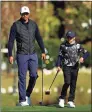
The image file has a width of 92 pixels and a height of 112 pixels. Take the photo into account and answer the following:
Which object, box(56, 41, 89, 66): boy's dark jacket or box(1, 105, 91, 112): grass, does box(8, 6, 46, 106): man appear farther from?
box(56, 41, 89, 66): boy's dark jacket

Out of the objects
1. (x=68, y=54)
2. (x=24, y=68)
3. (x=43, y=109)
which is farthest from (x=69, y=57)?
(x=43, y=109)

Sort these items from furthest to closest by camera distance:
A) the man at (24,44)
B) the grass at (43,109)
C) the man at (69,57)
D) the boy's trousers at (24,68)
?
the man at (69,57) < the boy's trousers at (24,68) < the man at (24,44) < the grass at (43,109)

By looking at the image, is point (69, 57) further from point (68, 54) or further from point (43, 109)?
point (43, 109)

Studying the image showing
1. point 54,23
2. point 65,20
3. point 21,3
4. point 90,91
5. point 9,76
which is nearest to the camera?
point 90,91

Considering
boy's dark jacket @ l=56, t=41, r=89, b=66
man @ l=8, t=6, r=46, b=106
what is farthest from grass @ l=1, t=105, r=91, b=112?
boy's dark jacket @ l=56, t=41, r=89, b=66

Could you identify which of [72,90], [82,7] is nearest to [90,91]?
[82,7]

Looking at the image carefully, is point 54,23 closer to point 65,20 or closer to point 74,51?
point 65,20

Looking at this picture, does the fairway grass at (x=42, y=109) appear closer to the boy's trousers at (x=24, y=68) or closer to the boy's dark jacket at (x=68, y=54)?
the boy's trousers at (x=24, y=68)

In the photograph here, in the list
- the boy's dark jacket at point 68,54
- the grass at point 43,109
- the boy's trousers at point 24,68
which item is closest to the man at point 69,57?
the boy's dark jacket at point 68,54

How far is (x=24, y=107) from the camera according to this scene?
41.7ft

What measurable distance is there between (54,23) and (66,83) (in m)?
41.7

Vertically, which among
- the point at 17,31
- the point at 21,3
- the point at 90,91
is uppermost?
the point at 21,3

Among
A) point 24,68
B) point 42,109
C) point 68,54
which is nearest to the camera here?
point 42,109

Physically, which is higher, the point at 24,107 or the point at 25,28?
the point at 25,28
